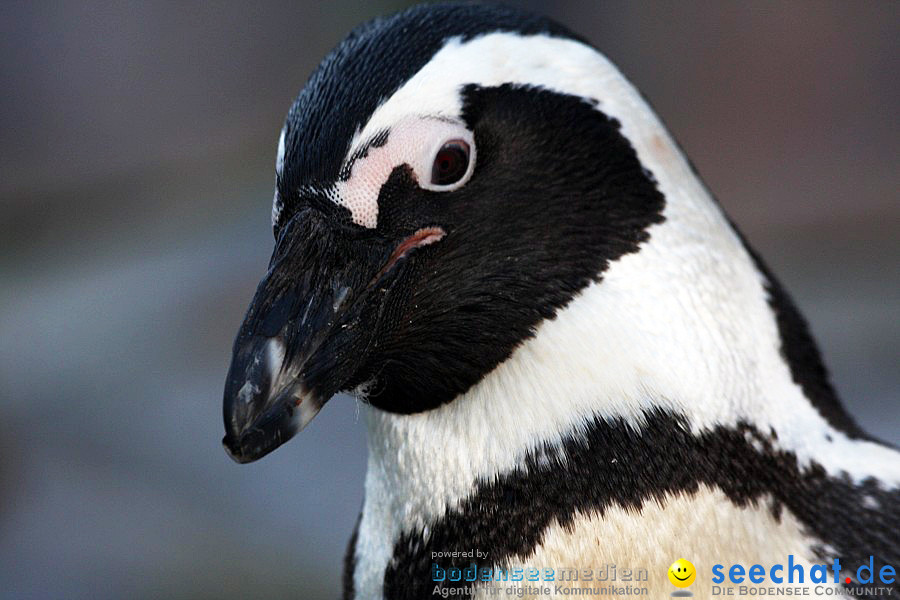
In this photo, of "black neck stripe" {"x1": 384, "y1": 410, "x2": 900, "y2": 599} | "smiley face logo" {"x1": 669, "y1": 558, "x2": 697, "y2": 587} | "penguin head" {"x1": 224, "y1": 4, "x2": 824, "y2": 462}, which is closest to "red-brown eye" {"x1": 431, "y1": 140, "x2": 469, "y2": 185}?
"penguin head" {"x1": 224, "y1": 4, "x2": 824, "y2": 462}

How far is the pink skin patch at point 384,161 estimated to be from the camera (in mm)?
1079

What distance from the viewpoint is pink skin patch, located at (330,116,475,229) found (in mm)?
1079

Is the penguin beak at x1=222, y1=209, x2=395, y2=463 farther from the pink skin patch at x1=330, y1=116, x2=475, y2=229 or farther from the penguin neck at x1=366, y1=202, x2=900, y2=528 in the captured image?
the penguin neck at x1=366, y1=202, x2=900, y2=528

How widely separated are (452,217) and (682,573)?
0.42m

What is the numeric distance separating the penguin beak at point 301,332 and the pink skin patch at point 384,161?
0.03 m

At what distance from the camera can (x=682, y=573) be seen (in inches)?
44.6

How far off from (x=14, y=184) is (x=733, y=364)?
3.61 meters

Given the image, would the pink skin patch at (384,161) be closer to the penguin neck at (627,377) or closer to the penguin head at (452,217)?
the penguin head at (452,217)

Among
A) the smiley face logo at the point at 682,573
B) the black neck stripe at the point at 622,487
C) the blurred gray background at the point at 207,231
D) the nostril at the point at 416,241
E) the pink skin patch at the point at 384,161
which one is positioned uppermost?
the blurred gray background at the point at 207,231

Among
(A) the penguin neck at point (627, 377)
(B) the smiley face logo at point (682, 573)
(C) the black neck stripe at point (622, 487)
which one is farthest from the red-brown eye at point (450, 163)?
(B) the smiley face logo at point (682, 573)

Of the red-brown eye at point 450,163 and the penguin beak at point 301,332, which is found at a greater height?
the red-brown eye at point 450,163

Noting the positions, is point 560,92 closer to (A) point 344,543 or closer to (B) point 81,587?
(A) point 344,543

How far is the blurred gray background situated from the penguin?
1619 mm

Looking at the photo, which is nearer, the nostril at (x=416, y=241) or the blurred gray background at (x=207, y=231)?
the nostril at (x=416, y=241)
